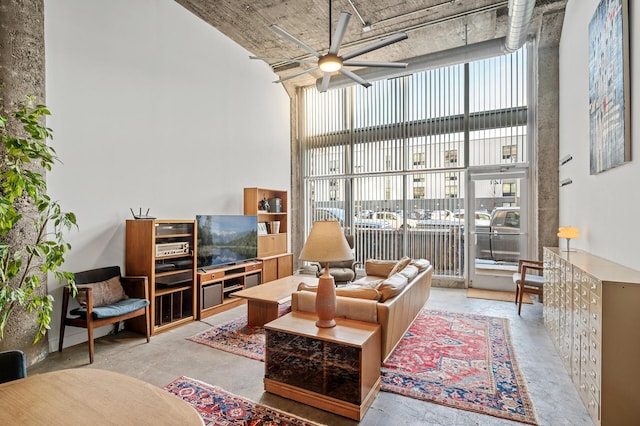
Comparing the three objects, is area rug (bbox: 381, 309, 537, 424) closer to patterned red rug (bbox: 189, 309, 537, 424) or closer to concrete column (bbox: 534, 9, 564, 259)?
patterned red rug (bbox: 189, 309, 537, 424)

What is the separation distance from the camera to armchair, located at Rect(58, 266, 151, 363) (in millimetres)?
3115

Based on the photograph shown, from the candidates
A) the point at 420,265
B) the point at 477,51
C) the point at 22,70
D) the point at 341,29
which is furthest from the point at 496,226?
the point at 22,70

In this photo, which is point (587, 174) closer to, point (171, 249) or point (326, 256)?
point (326, 256)

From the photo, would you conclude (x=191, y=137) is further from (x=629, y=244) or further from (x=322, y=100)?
(x=629, y=244)

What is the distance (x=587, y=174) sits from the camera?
355 centimetres

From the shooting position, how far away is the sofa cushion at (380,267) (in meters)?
5.09

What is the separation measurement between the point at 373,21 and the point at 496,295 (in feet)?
17.0

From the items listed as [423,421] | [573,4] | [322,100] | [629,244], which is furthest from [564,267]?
[322,100]

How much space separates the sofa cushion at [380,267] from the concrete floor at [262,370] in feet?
5.84

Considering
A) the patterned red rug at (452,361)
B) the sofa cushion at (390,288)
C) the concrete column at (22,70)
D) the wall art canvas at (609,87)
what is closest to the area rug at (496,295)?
the patterned red rug at (452,361)

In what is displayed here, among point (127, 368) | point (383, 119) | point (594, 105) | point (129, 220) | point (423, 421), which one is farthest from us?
point (383, 119)

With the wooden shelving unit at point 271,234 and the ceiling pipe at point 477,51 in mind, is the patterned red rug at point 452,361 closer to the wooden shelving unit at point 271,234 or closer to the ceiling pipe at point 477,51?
the wooden shelving unit at point 271,234

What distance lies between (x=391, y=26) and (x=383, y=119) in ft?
6.49

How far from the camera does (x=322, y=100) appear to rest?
7648 mm
